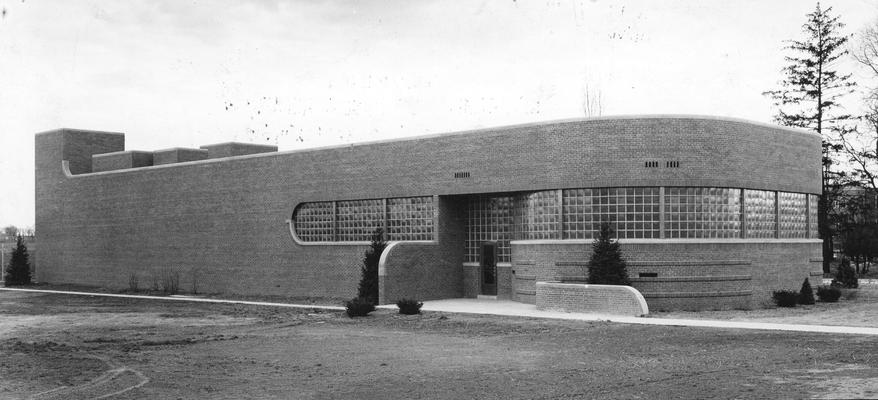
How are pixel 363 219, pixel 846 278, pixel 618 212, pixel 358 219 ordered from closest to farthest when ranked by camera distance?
pixel 618 212 → pixel 363 219 → pixel 358 219 → pixel 846 278

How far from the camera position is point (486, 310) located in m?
28.6

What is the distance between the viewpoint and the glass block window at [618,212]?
29.0m

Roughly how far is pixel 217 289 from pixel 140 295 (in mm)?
3490

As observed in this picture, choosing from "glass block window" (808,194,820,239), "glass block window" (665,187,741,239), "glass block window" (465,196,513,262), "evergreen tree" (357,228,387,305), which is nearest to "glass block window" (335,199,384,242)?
"evergreen tree" (357,228,387,305)

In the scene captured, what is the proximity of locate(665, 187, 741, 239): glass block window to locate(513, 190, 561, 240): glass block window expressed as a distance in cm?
361

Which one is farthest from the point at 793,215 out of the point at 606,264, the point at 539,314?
the point at 539,314

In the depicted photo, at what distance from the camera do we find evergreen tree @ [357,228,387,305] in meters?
32.6

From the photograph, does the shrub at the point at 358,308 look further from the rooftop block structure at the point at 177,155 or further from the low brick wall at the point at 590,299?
the rooftop block structure at the point at 177,155

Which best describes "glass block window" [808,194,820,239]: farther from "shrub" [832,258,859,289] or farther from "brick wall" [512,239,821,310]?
"shrub" [832,258,859,289]

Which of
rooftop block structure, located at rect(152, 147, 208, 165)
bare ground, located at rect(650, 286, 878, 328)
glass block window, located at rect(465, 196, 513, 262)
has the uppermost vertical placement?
rooftop block structure, located at rect(152, 147, 208, 165)

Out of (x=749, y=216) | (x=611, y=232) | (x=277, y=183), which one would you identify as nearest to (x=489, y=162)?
(x=611, y=232)

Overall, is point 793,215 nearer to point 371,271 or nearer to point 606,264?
point 606,264

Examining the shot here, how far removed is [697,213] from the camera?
29.3 m

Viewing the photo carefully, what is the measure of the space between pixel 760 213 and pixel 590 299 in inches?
323
